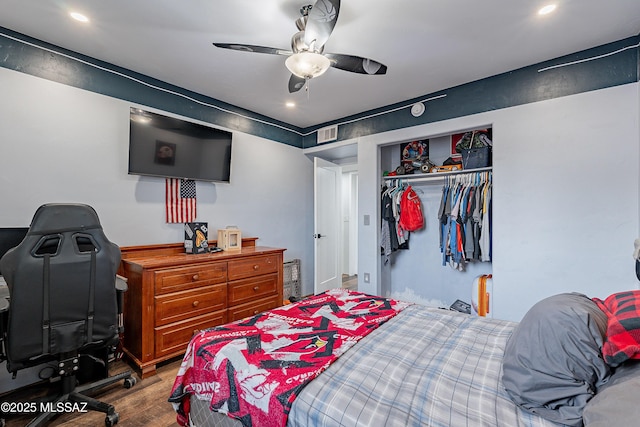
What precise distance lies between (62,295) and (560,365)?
236 centimetres

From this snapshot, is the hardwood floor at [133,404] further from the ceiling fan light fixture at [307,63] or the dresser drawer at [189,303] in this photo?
the ceiling fan light fixture at [307,63]

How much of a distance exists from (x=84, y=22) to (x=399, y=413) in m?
2.95

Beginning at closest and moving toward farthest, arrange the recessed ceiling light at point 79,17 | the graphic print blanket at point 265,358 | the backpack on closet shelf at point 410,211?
the graphic print blanket at point 265,358 → the recessed ceiling light at point 79,17 → the backpack on closet shelf at point 410,211

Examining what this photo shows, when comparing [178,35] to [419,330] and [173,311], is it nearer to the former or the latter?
[173,311]

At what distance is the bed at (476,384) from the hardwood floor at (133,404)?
68 cm

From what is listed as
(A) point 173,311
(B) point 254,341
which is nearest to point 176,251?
(A) point 173,311

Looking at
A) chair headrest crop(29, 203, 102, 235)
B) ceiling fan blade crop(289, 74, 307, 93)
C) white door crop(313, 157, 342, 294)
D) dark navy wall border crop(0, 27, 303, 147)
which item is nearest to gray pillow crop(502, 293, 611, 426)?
ceiling fan blade crop(289, 74, 307, 93)

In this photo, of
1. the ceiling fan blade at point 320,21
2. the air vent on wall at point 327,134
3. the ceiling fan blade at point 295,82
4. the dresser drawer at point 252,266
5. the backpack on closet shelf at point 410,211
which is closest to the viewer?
the ceiling fan blade at point 320,21

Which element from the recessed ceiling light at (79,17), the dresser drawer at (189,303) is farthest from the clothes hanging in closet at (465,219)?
the recessed ceiling light at (79,17)

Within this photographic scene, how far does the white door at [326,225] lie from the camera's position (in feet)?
13.5

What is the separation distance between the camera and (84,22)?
198 centimetres

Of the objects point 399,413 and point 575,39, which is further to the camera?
point 575,39

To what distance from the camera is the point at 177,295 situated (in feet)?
7.79

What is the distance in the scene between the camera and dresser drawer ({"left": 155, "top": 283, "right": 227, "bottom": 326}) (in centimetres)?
229
